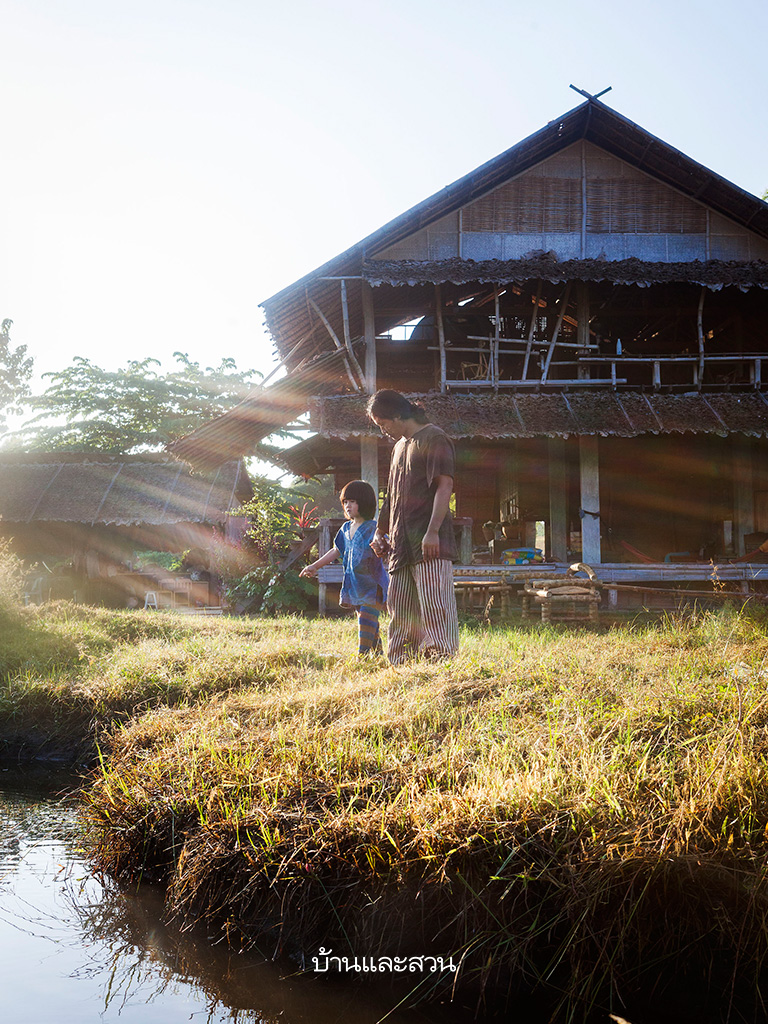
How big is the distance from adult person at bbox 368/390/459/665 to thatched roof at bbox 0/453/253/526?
43.9 ft

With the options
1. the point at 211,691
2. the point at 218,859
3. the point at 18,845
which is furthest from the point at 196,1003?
the point at 211,691

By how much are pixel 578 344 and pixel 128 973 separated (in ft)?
35.8

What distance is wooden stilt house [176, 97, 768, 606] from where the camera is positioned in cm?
1075

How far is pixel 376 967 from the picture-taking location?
2.27m

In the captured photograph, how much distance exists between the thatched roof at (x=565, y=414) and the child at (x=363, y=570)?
4.86 metres

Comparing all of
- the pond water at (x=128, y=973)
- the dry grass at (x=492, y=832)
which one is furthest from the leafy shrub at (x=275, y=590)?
the pond water at (x=128, y=973)

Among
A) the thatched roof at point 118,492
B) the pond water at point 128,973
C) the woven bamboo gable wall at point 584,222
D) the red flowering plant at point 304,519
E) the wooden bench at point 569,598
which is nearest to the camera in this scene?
the pond water at point 128,973

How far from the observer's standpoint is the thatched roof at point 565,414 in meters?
10.4

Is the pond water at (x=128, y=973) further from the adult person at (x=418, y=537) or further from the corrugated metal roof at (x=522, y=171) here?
the corrugated metal roof at (x=522, y=171)

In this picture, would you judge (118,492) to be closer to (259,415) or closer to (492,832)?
(259,415)

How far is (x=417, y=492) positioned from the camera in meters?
4.73

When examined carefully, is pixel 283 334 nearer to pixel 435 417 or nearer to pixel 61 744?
pixel 435 417

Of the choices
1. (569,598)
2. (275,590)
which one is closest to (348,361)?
(275,590)

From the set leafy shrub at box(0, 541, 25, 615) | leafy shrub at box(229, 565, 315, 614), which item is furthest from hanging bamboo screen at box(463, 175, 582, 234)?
leafy shrub at box(0, 541, 25, 615)
